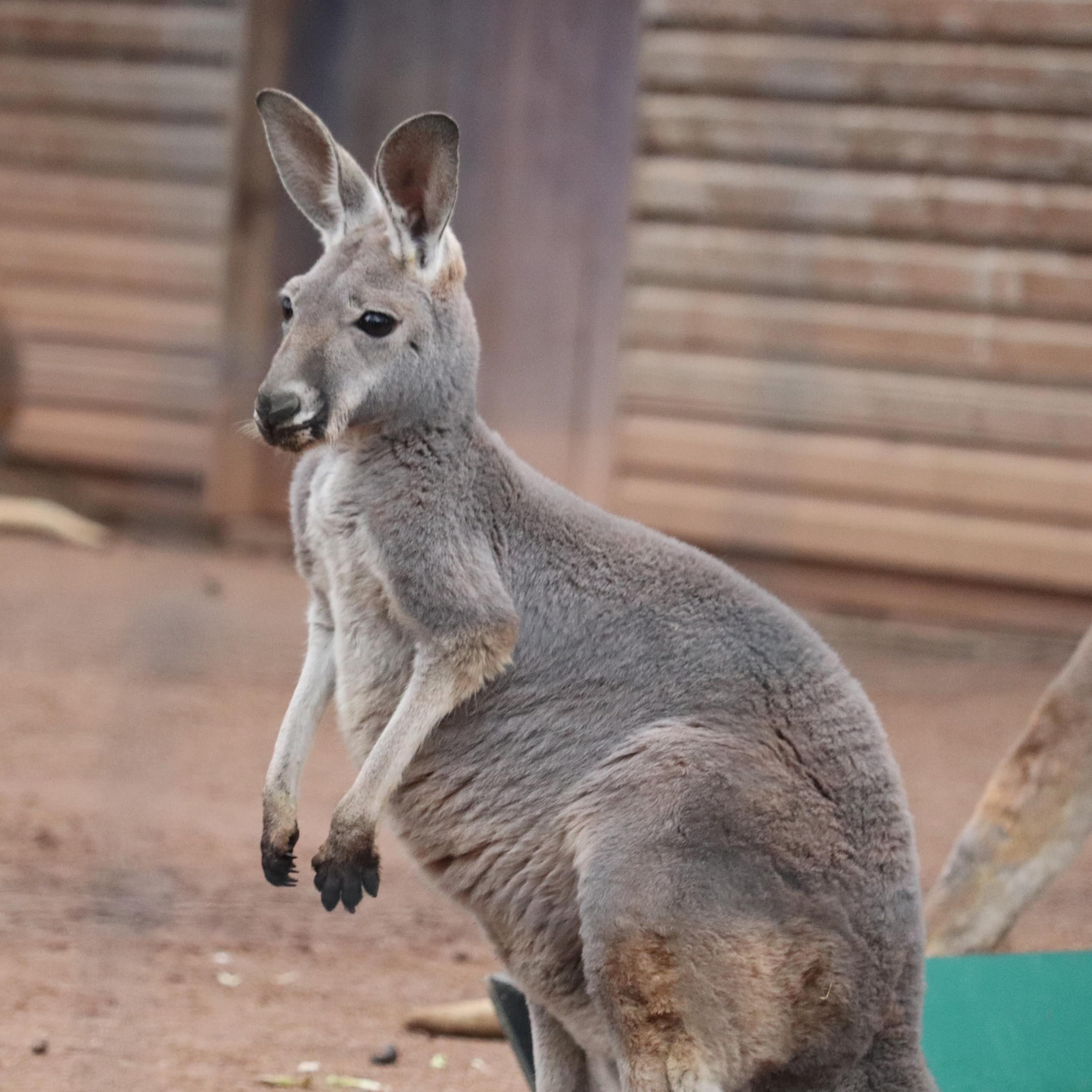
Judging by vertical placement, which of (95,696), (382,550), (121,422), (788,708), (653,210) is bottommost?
(95,696)

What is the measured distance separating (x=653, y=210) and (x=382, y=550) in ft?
18.2

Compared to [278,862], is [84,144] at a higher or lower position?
higher

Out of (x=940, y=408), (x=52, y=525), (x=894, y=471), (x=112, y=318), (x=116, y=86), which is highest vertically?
(x=116, y=86)

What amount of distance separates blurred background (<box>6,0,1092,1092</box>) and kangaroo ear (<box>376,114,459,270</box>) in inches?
86.5

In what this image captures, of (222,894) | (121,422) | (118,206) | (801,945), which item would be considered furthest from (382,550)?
(121,422)

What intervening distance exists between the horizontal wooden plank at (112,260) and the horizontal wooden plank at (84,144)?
32 cm

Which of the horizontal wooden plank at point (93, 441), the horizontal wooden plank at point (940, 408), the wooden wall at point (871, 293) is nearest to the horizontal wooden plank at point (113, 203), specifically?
the horizontal wooden plank at point (93, 441)

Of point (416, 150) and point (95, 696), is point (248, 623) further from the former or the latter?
point (416, 150)

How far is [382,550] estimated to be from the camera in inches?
102

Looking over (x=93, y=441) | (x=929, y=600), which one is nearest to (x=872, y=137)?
(x=929, y=600)

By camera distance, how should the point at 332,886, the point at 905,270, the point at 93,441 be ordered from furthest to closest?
the point at 93,441 < the point at 905,270 < the point at 332,886

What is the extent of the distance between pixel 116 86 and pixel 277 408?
14.8 feet

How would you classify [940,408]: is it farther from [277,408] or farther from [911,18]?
[277,408]

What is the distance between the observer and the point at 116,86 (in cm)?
635
